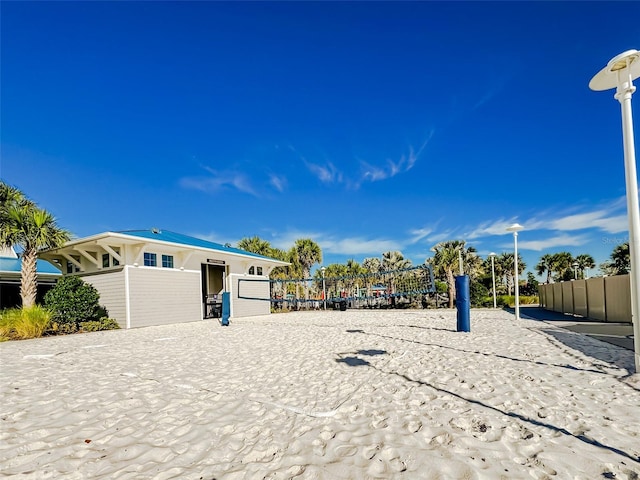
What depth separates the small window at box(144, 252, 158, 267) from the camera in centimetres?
1516

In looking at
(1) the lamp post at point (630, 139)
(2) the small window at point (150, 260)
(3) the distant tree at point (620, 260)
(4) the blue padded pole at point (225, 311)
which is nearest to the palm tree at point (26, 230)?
(2) the small window at point (150, 260)

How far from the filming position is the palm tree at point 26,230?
12414 millimetres

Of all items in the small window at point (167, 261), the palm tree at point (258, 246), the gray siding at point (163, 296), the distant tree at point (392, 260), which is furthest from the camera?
the distant tree at point (392, 260)

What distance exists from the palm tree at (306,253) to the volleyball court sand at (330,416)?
83.8ft

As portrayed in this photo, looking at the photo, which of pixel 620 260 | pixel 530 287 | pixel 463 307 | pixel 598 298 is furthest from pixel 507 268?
pixel 463 307

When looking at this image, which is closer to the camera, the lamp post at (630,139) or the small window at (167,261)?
the lamp post at (630,139)

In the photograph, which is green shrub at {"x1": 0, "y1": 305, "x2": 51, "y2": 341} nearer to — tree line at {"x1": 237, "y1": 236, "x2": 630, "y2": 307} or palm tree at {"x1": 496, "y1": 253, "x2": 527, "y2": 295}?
tree line at {"x1": 237, "y1": 236, "x2": 630, "y2": 307}

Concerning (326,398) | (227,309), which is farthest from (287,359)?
(227,309)

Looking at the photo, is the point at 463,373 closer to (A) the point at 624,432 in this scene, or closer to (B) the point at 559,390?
(B) the point at 559,390

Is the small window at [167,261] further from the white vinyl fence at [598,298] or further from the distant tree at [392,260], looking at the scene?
the distant tree at [392,260]

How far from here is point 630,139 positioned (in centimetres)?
496

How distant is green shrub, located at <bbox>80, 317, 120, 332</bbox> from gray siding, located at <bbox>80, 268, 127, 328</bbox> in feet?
0.87

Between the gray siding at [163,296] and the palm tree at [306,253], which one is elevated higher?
the palm tree at [306,253]

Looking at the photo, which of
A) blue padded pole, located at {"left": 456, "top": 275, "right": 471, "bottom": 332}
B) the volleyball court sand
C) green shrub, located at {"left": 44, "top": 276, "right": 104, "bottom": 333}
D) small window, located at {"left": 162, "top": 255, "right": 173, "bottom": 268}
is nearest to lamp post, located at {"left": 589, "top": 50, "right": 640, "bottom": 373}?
the volleyball court sand
